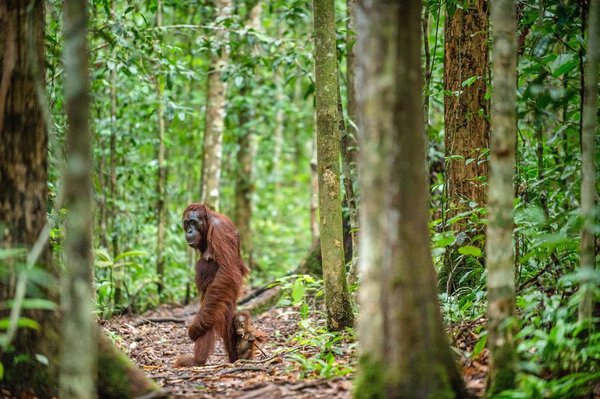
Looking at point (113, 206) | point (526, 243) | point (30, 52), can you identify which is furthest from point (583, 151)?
point (113, 206)

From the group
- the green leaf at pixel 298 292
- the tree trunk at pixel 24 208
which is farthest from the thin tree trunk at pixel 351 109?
the tree trunk at pixel 24 208

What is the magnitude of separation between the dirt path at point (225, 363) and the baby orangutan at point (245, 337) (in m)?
0.15

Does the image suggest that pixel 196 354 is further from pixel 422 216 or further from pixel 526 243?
pixel 422 216

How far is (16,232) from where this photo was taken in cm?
378

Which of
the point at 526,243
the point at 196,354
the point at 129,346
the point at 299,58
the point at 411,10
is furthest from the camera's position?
the point at 299,58

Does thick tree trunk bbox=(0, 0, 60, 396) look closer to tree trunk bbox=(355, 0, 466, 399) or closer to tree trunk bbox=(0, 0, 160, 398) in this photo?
tree trunk bbox=(0, 0, 160, 398)

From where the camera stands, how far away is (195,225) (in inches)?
280

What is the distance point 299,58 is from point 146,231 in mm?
4056

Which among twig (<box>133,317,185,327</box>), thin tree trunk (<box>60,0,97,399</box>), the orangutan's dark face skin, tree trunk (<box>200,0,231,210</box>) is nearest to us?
thin tree trunk (<box>60,0,97,399</box>)

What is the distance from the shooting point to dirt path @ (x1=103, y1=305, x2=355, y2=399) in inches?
161

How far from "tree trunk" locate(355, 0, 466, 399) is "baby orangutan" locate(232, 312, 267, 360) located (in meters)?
3.44

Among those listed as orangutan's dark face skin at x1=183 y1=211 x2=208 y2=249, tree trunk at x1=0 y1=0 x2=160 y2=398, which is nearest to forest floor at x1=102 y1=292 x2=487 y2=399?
tree trunk at x1=0 y1=0 x2=160 y2=398

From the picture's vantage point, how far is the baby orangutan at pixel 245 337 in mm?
6504

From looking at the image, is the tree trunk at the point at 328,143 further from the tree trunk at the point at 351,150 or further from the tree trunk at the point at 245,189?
the tree trunk at the point at 245,189
